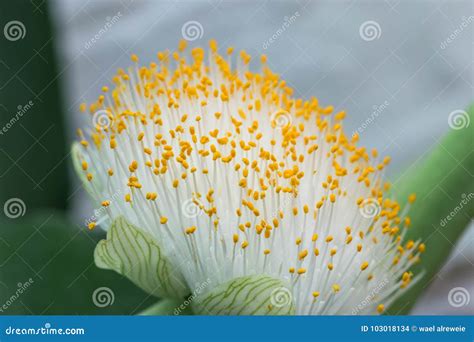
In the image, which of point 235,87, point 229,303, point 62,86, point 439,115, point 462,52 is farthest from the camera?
point 439,115

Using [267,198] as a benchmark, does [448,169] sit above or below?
above

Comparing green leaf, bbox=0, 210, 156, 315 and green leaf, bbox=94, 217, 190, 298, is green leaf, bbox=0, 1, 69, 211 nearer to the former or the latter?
green leaf, bbox=0, 210, 156, 315

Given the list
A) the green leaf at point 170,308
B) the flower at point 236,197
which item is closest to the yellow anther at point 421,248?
the flower at point 236,197

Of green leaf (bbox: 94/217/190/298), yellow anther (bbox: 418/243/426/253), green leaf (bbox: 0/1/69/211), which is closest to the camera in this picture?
green leaf (bbox: 94/217/190/298)

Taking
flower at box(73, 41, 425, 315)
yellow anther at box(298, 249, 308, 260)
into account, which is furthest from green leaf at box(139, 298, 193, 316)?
yellow anther at box(298, 249, 308, 260)

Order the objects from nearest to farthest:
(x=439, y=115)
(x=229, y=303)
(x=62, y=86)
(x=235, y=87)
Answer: (x=229, y=303), (x=235, y=87), (x=62, y=86), (x=439, y=115)

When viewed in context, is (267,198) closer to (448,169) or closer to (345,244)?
(345,244)

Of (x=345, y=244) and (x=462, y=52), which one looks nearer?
(x=345, y=244)

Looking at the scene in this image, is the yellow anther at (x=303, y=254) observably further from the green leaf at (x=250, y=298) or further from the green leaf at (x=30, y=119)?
the green leaf at (x=30, y=119)

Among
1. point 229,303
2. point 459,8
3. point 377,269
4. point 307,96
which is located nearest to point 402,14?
point 459,8
